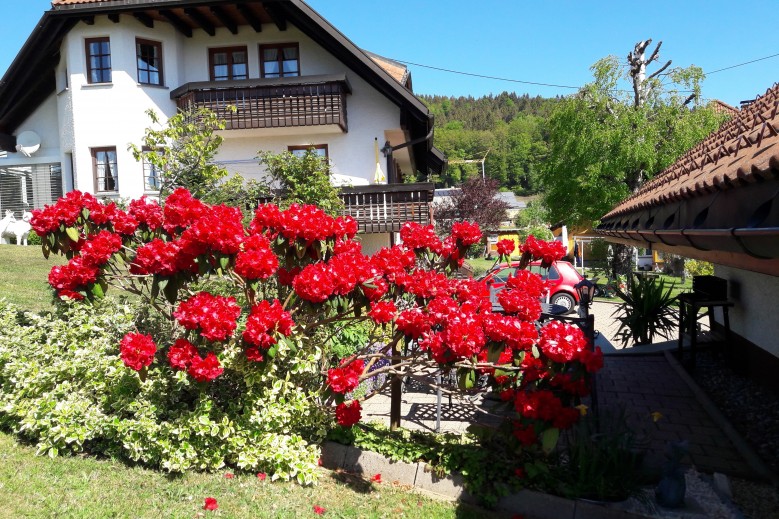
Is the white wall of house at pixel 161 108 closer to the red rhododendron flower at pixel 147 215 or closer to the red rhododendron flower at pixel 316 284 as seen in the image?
the red rhododendron flower at pixel 147 215

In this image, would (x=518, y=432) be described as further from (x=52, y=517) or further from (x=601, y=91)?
(x=601, y=91)

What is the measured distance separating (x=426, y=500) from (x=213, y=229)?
246 cm

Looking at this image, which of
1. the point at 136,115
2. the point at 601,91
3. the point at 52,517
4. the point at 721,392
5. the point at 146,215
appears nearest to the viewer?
the point at 52,517

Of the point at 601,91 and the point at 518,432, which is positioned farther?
the point at 601,91

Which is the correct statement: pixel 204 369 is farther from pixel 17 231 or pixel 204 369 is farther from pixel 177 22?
pixel 17 231

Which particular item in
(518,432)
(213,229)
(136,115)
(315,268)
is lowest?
(518,432)

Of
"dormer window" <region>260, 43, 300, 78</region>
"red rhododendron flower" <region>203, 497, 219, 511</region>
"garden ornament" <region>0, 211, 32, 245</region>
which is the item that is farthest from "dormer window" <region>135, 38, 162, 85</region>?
"red rhododendron flower" <region>203, 497, 219, 511</region>

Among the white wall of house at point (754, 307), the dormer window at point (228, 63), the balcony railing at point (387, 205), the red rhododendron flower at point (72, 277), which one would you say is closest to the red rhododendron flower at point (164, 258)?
the red rhododendron flower at point (72, 277)

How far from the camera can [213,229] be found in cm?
353

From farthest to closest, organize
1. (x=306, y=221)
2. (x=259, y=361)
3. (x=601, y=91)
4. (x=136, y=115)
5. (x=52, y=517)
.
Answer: (x=601, y=91)
(x=136, y=115)
(x=306, y=221)
(x=259, y=361)
(x=52, y=517)

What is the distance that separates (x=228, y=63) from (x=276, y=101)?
2.62 m

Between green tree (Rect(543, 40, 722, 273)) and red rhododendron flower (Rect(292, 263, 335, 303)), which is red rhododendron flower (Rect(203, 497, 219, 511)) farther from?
green tree (Rect(543, 40, 722, 273))

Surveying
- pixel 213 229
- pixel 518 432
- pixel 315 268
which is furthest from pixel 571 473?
pixel 213 229

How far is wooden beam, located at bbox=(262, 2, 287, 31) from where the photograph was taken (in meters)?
14.6
